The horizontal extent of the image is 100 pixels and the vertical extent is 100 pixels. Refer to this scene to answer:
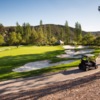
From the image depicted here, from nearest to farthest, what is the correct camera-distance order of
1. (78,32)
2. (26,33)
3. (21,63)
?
(21,63) < (26,33) < (78,32)

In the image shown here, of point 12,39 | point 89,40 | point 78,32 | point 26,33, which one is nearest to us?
point 89,40

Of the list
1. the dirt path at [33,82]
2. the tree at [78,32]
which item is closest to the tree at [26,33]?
the tree at [78,32]

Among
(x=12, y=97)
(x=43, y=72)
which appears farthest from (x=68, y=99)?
(x=43, y=72)

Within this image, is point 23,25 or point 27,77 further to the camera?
point 23,25

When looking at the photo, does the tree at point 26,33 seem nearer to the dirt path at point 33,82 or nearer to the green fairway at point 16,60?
the green fairway at point 16,60

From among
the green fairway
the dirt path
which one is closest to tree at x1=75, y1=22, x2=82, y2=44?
the green fairway

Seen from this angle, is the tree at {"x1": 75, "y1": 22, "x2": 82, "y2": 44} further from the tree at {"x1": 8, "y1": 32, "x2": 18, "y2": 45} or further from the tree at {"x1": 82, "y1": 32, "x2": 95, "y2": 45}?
the tree at {"x1": 8, "y1": 32, "x2": 18, "y2": 45}

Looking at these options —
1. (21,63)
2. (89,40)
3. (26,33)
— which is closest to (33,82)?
(21,63)

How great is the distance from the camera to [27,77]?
26.4 m

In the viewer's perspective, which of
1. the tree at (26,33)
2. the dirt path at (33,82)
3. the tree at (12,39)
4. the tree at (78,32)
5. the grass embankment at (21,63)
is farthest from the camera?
the tree at (78,32)

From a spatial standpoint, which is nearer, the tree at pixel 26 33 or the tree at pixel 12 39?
the tree at pixel 12 39

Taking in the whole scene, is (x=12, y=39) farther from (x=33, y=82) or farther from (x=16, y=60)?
(x=33, y=82)

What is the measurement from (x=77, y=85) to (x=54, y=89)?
6.78 feet

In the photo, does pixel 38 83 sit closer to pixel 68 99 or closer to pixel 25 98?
pixel 25 98
